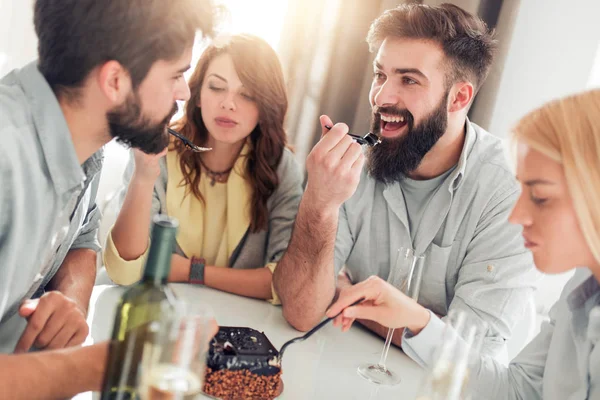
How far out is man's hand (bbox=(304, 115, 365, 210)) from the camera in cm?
150

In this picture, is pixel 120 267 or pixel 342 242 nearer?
pixel 120 267

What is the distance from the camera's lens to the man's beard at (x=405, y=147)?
1741 mm

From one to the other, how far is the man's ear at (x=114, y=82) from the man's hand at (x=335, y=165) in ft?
1.87

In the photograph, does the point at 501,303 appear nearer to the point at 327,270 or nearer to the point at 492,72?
the point at 327,270

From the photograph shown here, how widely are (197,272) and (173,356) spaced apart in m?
0.94

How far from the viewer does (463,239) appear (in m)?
1.65

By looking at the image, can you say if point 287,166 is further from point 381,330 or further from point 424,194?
point 381,330

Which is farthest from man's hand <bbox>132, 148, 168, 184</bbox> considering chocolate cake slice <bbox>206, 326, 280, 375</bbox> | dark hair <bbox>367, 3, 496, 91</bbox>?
dark hair <bbox>367, 3, 496, 91</bbox>

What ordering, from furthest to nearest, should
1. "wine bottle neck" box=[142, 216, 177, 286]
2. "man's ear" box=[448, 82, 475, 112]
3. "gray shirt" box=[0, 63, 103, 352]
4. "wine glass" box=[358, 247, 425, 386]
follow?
"man's ear" box=[448, 82, 475, 112]
"wine glass" box=[358, 247, 425, 386]
"gray shirt" box=[0, 63, 103, 352]
"wine bottle neck" box=[142, 216, 177, 286]

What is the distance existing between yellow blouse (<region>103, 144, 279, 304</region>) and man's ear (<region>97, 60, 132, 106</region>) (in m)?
0.81

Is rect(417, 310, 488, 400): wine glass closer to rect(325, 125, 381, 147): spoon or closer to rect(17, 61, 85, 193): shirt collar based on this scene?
rect(17, 61, 85, 193): shirt collar

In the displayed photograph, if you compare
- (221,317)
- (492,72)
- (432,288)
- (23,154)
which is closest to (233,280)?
(221,317)

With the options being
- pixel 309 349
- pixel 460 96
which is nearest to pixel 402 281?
pixel 309 349

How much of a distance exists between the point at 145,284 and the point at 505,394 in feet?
2.75
